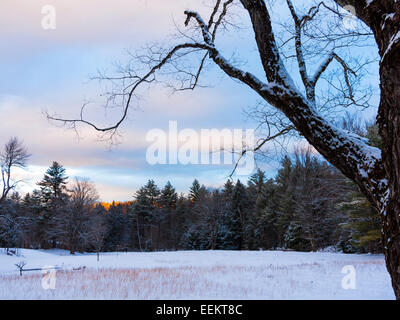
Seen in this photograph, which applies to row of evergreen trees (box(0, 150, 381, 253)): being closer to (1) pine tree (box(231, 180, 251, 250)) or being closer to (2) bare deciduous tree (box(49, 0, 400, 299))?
(1) pine tree (box(231, 180, 251, 250))

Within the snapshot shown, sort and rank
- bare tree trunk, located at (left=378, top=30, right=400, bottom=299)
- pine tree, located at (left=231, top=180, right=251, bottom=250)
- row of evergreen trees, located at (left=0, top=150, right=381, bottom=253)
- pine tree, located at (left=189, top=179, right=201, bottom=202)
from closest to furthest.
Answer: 1. bare tree trunk, located at (left=378, top=30, right=400, bottom=299)
2. row of evergreen trees, located at (left=0, top=150, right=381, bottom=253)
3. pine tree, located at (left=231, top=180, right=251, bottom=250)
4. pine tree, located at (left=189, top=179, right=201, bottom=202)

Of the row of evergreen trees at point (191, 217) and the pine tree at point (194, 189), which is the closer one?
the row of evergreen trees at point (191, 217)

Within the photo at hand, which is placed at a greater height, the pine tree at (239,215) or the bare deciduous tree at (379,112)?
the bare deciduous tree at (379,112)

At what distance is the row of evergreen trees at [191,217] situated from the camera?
101ft

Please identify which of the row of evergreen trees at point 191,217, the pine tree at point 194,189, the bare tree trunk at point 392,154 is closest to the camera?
the bare tree trunk at point 392,154

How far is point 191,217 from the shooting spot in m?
49.2

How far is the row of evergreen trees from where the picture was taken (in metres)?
30.8

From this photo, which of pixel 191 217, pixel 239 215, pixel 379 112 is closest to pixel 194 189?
pixel 191 217

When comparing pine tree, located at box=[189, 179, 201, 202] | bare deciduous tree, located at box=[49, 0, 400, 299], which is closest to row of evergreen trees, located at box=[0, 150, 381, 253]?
pine tree, located at box=[189, 179, 201, 202]

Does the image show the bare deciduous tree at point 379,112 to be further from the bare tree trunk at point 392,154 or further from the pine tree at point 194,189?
the pine tree at point 194,189

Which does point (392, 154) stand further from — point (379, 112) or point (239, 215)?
point (239, 215)

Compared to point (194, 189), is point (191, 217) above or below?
below

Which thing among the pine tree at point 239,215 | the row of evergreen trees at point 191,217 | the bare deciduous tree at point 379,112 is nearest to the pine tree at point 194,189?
the row of evergreen trees at point 191,217
